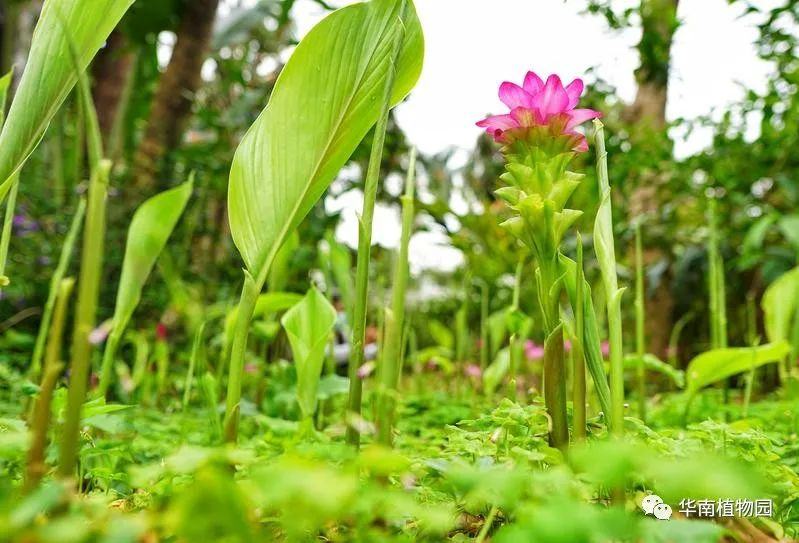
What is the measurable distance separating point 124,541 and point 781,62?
1935 millimetres

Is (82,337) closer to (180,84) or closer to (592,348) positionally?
(592,348)

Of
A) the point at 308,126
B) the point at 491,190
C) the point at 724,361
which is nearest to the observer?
the point at 308,126

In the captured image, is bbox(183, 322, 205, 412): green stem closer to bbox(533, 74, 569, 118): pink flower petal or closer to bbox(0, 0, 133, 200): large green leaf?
bbox(0, 0, 133, 200): large green leaf

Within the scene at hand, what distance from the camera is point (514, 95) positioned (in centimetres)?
54

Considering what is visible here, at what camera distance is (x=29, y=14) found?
2.81 meters

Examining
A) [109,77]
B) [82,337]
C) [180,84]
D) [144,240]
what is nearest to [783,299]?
[144,240]

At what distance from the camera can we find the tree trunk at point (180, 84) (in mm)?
2184

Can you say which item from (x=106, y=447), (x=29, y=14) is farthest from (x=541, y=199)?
(x=29, y=14)

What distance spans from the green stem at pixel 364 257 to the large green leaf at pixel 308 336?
8.7 inches

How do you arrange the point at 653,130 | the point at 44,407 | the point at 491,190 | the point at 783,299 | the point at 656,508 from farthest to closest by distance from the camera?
the point at 491,190
the point at 653,130
the point at 783,299
the point at 656,508
the point at 44,407

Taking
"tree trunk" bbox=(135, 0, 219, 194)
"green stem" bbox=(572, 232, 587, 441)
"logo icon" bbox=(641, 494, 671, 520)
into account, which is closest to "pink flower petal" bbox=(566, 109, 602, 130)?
"green stem" bbox=(572, 232, 587, 441)

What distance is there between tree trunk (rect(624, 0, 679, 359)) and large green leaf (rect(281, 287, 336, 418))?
129 centimetres

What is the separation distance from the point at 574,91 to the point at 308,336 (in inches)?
16.6

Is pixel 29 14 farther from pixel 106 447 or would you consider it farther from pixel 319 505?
pixel 319 505
